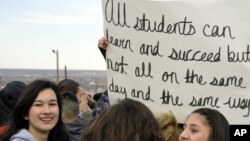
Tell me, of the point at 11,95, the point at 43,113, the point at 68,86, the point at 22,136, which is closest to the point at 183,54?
the point at 43,113

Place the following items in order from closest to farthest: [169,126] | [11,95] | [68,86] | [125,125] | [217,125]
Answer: [125,125], [217,125], [169,126], [11,95], [68,86]

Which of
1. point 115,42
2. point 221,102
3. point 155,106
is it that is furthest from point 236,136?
point 115,42

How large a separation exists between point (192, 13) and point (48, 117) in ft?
4.18

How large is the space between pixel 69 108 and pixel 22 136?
4.35ft

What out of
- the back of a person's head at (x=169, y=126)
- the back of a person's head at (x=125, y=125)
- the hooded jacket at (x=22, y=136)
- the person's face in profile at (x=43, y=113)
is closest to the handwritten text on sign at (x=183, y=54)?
the back of a person's head at (x=169, y=126)

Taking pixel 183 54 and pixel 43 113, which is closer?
pixel 43 113

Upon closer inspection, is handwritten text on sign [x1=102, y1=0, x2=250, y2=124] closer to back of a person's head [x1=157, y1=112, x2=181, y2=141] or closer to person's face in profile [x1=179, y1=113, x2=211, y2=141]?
back of a person's head [x1=157, y1=112, x2=181, y2=141]

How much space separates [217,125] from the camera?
3242mm

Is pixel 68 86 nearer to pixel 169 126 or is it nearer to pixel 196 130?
pixel 169 126

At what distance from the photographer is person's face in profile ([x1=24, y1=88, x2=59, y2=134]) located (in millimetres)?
3504

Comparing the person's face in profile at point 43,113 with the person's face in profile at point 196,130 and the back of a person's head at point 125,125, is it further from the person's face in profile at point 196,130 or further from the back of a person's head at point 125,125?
the back of a person's head at point 125,125

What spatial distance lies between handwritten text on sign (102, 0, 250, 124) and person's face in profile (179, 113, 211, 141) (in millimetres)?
389

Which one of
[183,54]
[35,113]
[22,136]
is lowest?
[22,136]

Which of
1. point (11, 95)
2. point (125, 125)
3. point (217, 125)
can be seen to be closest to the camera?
point (125, 125)
